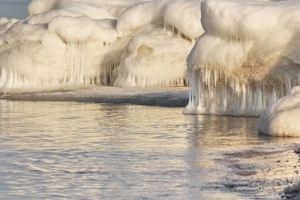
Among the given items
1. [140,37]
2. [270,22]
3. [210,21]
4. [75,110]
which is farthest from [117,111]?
[140,37]

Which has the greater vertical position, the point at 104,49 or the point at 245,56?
the point at 104,49

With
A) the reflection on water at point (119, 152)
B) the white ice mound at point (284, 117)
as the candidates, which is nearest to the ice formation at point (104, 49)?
the reflection on water at point (119, 152)

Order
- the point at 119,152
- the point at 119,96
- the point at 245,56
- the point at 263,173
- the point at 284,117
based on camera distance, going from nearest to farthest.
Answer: the point at 263,173 → the point at 119,152 → the point at 284,117 → the point at 245,56 → the point at 119,96

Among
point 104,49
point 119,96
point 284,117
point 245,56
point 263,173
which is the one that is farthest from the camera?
point 104,49

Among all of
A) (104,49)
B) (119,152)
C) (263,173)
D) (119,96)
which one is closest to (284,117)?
(119,152)

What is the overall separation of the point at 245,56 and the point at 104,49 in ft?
40.8

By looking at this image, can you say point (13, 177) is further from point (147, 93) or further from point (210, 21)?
point (147, 93)

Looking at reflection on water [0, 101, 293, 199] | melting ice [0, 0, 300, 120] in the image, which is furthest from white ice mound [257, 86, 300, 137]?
melting ice [0, 0, 300, 120]

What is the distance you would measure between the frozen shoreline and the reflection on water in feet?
9.51

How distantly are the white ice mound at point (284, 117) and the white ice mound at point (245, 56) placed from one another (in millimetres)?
2728

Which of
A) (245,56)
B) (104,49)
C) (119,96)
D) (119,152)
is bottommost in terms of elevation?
(119,152)

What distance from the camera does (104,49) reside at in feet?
91.1

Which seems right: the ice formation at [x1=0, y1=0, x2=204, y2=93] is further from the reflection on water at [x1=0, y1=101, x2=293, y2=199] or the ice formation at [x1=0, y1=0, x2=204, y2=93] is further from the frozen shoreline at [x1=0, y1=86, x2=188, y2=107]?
the reflection on water at [x1=0, y1=101, x2=293, y2=199]

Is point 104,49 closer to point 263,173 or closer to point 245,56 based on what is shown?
point 245,56
